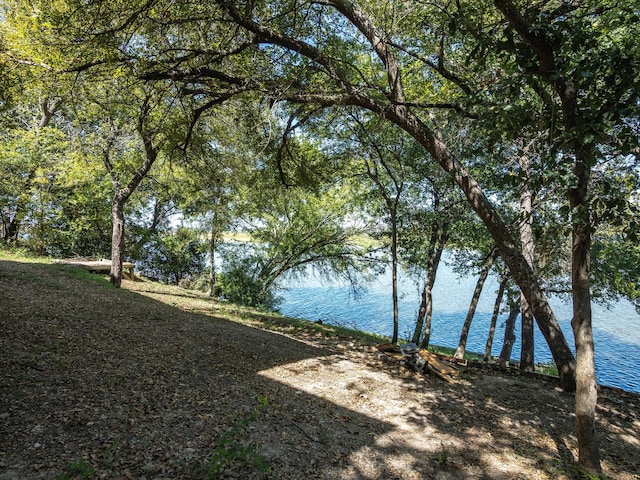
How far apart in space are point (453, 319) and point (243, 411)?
21.3 m

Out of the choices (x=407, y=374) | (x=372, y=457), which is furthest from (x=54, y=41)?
(x=407, y=374)

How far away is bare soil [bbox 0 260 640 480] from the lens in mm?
2812

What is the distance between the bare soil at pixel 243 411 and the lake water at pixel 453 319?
800cm

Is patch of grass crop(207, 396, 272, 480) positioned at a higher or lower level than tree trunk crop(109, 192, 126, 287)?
lower

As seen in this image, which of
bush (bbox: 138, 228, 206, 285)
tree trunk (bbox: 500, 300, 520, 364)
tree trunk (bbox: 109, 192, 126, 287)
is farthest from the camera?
bush (bbox: 138, 228, 206, 285)

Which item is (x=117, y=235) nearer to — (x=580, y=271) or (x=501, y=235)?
(x=501, y=235)

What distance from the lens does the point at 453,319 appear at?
2264 cm

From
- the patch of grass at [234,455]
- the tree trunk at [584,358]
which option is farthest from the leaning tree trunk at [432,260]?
the patch of grass at [234,455]

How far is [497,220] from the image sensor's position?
5098 mm

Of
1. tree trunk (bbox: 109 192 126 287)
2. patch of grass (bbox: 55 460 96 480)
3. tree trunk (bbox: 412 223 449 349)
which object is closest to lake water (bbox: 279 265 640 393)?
tree trunk (bbox: 412 223 449 349)

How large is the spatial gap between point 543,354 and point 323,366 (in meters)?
16.5

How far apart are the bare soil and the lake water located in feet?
26.2

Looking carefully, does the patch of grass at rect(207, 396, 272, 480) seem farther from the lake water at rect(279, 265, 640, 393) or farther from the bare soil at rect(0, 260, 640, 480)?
the lake water at rect(279, 265, 640, 393)

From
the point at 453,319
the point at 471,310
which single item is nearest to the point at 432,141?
the point at 471,310
